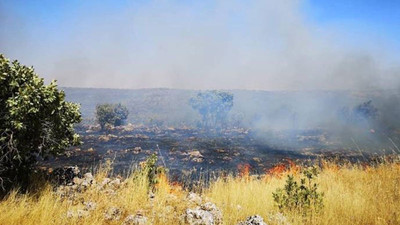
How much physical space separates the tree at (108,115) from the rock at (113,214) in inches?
1935

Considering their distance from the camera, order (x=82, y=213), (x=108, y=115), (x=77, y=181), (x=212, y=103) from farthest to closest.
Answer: (x=212, y=103), (x=108, y=115), (x=77, y=181), (x=82, y=213)

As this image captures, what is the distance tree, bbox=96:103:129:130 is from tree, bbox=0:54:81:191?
46.2 m

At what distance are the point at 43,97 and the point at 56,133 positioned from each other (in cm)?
168

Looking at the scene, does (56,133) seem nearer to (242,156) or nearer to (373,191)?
(373,191)

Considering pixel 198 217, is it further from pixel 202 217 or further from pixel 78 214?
pixel 78 214

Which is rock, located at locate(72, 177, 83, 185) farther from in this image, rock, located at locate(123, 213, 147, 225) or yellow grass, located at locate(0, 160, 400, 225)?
rock, located at locate(123, 213, 147, 225)

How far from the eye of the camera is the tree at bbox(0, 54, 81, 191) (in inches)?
310

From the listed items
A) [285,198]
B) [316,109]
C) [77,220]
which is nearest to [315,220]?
[285,198]

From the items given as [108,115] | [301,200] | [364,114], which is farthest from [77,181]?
[364,114]

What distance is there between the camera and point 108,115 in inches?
2212

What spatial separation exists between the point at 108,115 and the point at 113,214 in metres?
51.2

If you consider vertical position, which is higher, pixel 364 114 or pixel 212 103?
pixel 364 114

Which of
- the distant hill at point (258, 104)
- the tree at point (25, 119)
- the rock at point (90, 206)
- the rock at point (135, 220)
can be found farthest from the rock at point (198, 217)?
the distant hill at point (258, 104)

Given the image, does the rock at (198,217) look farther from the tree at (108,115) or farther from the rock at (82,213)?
the tree at (108,115)
